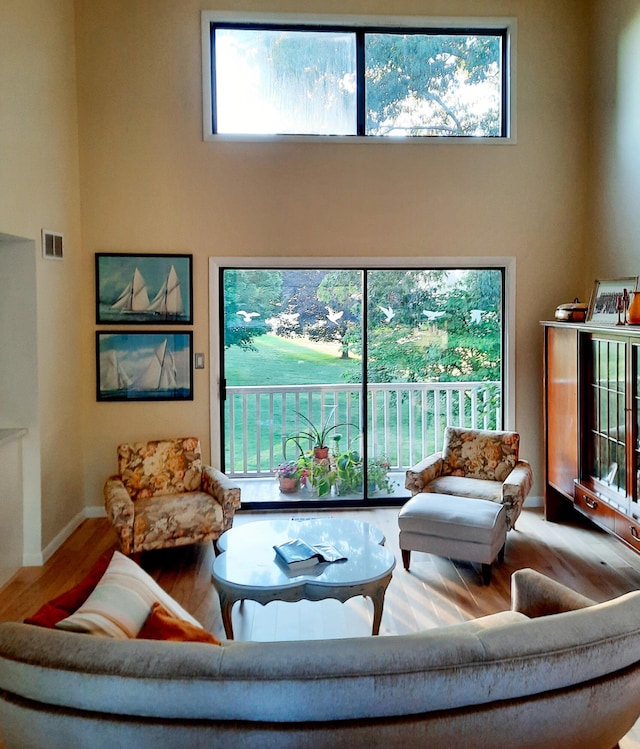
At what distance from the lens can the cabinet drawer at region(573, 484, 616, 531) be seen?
384 centimetres

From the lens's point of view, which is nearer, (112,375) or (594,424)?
(594,424)

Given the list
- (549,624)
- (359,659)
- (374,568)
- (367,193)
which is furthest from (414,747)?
(367,193)

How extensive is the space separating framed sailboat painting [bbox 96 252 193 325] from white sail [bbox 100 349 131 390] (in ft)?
0.91

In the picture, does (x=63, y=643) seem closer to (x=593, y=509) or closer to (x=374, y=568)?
(x=374, y=568)

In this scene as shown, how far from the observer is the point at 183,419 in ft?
16.8

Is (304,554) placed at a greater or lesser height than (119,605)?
lesser

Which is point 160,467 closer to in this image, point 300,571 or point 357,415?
point 357,415

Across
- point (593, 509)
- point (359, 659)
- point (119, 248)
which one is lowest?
point (593, 509)

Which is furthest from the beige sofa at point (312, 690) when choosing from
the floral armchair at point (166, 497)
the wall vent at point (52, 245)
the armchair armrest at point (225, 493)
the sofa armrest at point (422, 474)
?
the wall vent at point (52, 245)

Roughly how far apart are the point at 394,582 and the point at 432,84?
149 inches

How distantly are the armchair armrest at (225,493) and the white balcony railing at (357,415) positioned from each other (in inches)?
33.2

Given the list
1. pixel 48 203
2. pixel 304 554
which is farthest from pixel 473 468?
pixel 48 203

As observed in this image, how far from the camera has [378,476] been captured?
17.6ft

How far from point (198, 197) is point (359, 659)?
421 centimetres
